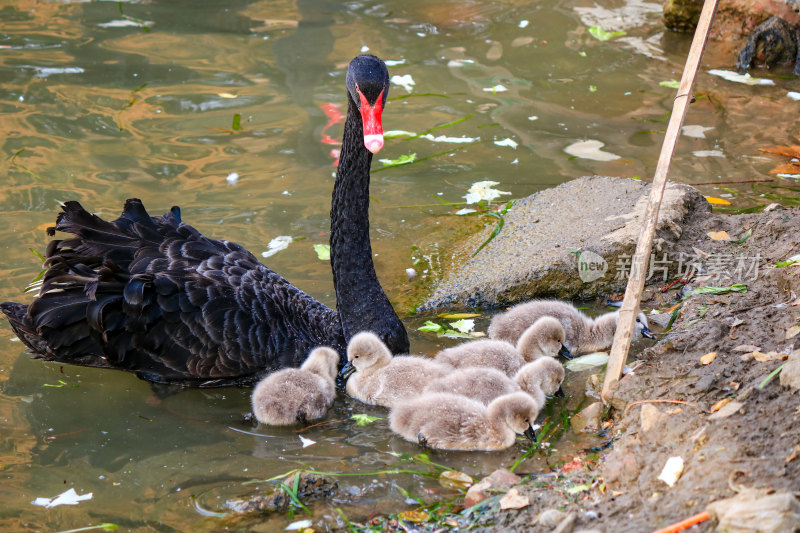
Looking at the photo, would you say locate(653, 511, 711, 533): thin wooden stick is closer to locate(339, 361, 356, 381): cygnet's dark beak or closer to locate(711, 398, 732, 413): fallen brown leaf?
locate(711, 398, 732, 413): fallen brown leaf

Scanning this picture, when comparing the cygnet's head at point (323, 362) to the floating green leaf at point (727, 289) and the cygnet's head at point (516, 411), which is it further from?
the floating green leaf at point (727, 289)

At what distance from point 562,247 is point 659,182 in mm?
1618

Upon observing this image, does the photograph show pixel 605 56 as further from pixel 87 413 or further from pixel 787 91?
pixel 87 413

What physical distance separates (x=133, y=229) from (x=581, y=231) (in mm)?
2552

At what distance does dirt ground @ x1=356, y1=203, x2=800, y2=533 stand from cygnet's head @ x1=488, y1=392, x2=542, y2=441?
0.18 meters

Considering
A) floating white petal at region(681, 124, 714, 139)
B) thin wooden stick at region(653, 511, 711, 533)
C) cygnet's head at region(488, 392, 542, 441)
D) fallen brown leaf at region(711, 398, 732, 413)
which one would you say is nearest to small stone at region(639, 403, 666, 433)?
fallen brown leaf at region(711, 398, 732, 413)

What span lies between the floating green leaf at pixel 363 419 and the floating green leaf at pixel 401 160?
297 centimetres

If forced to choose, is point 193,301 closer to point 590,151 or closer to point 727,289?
point 727,289


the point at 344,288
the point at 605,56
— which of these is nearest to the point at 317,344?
the point at 344,288

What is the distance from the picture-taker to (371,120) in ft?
12.1

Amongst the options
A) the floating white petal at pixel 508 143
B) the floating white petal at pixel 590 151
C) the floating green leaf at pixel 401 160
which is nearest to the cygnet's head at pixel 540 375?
the floating green leaf at pixel 401 160

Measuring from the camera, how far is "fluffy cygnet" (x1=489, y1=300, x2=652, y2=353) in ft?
13.1

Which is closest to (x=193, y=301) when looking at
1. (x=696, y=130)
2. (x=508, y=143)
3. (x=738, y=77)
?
(x=508, y=143)

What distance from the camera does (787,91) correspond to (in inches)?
296
